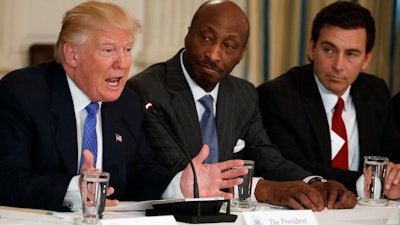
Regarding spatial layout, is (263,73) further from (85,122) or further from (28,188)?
(28,188)

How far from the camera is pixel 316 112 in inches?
187

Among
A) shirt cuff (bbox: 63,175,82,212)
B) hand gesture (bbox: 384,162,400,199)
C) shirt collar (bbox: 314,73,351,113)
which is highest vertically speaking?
shirt collar (bbox: 314,73,351,113)

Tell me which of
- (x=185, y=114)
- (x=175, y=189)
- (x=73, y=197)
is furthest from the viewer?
(x=185, y=114)

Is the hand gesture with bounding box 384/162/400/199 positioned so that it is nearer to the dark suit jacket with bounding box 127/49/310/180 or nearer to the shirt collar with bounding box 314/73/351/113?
the dark suit jacket with bounding box 127/49/310/180

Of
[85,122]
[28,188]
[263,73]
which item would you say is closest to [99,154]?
[85,122]

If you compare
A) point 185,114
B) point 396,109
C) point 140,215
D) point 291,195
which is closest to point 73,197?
point 140,215

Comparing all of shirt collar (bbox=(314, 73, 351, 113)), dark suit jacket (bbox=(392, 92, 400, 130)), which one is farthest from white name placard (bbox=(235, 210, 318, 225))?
dark suit jacket (bbox=(392, 92, 400, 130))

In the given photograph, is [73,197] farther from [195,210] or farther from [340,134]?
[340,134]

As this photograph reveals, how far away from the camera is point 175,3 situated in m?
6.08

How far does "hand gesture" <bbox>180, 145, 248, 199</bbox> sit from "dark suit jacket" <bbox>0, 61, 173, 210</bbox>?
132 mm

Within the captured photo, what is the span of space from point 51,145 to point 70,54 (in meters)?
0.39

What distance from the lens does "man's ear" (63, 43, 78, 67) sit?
145 inches

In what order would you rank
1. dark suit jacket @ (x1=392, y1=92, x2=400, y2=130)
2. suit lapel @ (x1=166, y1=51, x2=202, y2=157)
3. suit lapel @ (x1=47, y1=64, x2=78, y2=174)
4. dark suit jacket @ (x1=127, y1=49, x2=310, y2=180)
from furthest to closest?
dark suit jacket @ (x1=392, y1=92, x2=400, y2=130) → suit lapel @ (x1=166, y1=51, x2=202, y2=157) → dark suit jacket @ (x1=127, y1=49, x2=310, y2=180) → suit lapel @ (x1=47, y1=64, x2=78, y2=174)

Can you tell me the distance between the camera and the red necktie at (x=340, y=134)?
15.5 feet
